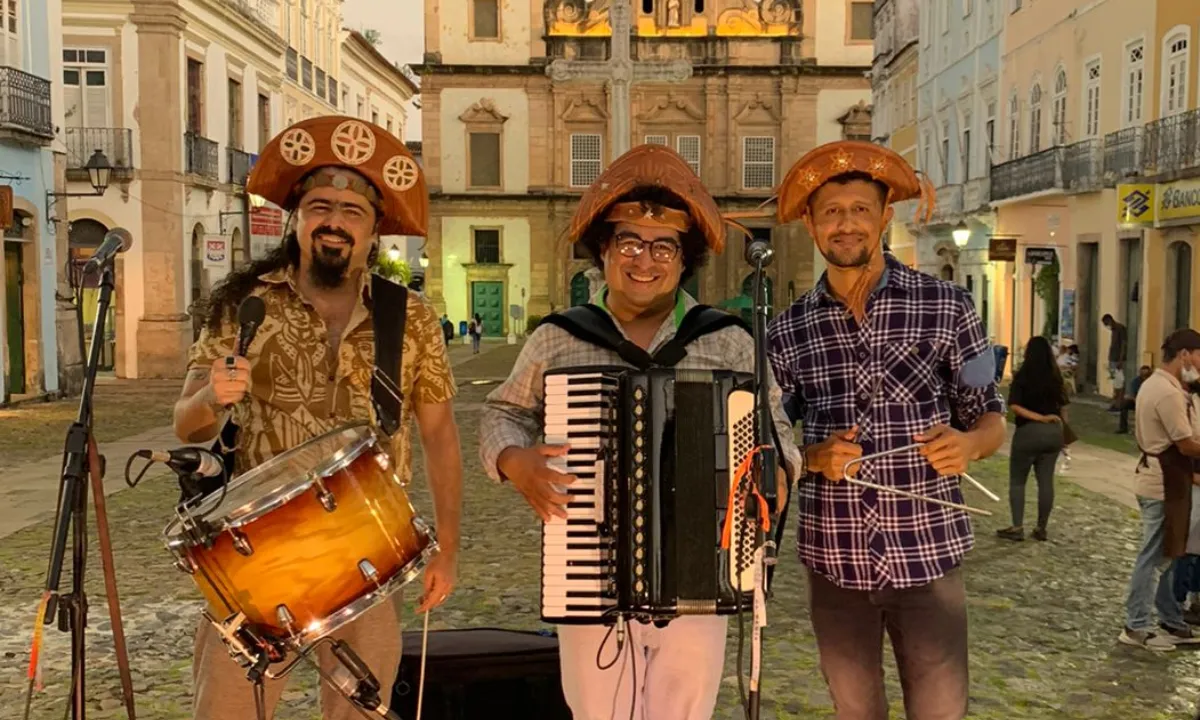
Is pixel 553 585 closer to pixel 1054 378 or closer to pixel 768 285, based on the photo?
pixel 768 285

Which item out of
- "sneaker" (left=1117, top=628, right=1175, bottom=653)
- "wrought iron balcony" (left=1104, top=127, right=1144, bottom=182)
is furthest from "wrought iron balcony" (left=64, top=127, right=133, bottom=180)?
"sneaker" (left=1117, top=628, right=1175, bottom=653)

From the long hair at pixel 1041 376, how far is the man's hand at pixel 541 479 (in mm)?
6240

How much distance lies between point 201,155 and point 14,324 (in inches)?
294

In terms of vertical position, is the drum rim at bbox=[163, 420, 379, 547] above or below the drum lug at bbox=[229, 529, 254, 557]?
above

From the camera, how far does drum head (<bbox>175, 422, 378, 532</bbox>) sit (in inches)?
108

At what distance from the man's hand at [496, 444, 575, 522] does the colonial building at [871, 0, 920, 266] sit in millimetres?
30403

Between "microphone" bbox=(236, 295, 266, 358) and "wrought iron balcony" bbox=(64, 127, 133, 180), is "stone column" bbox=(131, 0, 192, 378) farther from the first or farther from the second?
"microphone" bbox=(236, 295, 266, 358)

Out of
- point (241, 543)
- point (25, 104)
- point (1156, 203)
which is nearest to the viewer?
point (241, 543)

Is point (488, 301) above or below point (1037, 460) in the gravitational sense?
above

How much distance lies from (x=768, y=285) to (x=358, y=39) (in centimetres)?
4370

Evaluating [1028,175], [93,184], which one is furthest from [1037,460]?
[93,184]

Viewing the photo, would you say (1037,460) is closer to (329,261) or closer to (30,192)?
(329,261)

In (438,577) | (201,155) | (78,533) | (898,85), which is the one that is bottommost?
(438,577)

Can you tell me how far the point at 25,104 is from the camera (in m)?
18.5
